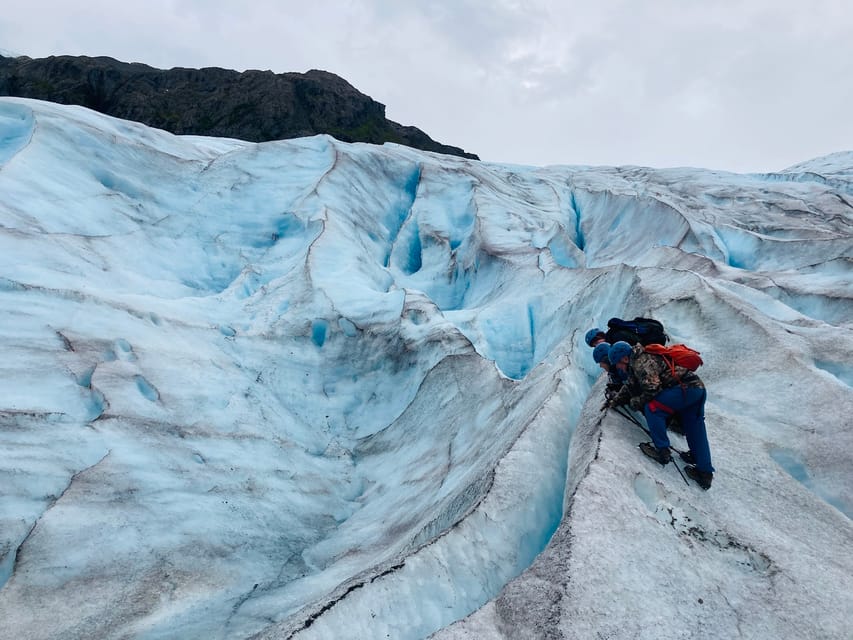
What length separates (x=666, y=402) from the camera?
448 centimetres

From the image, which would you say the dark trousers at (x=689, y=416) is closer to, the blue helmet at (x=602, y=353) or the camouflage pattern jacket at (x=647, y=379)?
the camouflage pattern jacket at (x=647, y=379)

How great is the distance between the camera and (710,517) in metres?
4.16

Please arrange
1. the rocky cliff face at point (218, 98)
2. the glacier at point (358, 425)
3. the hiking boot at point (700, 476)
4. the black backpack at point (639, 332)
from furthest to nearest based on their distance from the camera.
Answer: the rocky cliff face at point (218, 98) → the black backpack at point (639, 332) → the hiking boot at point (700, 476) → the glacier at point (358, 425)

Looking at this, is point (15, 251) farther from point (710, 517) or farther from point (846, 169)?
point (846, 169)

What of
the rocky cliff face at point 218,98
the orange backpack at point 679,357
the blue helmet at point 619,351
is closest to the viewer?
the orange backpack at point 679,357

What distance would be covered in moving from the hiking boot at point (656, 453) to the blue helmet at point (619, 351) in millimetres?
784

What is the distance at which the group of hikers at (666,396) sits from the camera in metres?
4.45

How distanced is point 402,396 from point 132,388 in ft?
13.7

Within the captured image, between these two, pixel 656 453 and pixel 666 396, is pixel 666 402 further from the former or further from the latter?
pixel 656 453

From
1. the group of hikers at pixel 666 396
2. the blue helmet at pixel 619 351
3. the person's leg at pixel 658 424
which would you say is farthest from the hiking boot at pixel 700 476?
the blue helmet at pixel 619 351

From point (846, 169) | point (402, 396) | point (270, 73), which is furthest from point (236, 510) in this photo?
point (270, 73)

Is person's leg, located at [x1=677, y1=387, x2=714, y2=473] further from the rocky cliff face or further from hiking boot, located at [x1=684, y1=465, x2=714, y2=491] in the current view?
the rocky cliff face

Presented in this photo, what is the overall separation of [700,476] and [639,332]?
157 cm

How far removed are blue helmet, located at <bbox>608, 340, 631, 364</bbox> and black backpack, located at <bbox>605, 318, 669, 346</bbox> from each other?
695 millimetres
